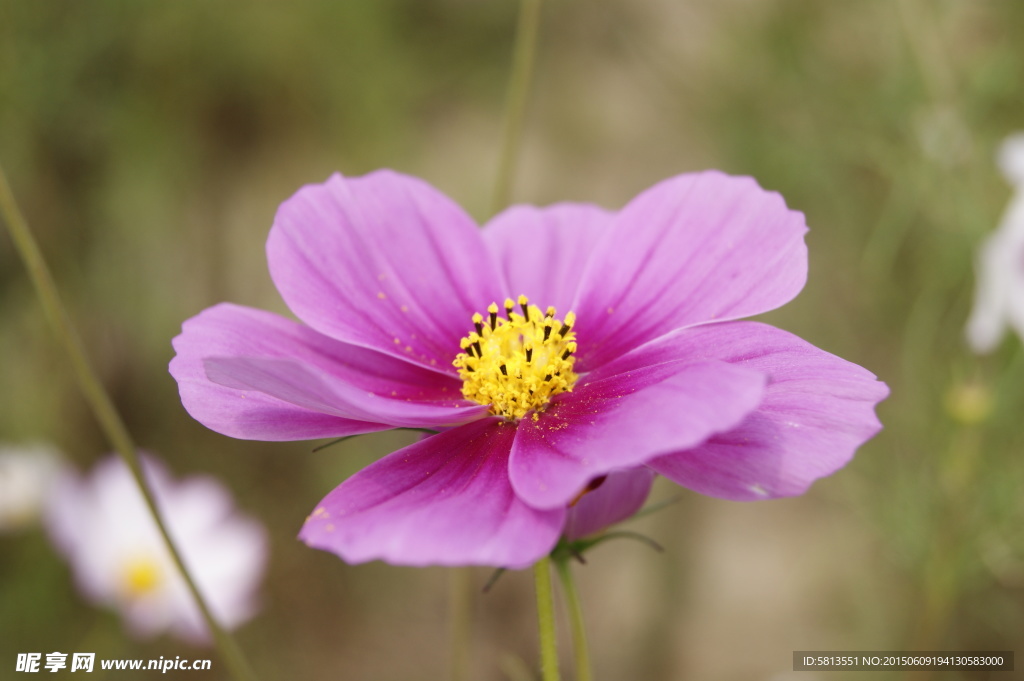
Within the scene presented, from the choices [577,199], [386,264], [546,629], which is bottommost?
[546,629]

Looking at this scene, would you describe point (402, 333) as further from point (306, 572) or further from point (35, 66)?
point (306, 572)

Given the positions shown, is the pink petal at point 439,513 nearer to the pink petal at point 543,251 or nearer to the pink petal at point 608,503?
the pink petal at point 608,503

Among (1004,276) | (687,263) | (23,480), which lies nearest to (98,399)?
(687,263)

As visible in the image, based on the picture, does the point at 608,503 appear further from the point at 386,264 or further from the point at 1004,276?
the point at 1004,276

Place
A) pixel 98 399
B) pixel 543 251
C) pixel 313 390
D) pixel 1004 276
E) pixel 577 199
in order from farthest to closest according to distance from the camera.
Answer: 1. pixel 577 199
2. pixel 1004 276
3. pixel 543 251
4. pixel 98 399
5. pixel 313 390

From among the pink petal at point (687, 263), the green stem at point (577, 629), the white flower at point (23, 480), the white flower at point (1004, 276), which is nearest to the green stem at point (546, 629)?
the green stem at point (577, 629)

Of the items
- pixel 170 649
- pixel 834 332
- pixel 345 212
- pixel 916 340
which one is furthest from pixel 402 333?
pixel 170 649
